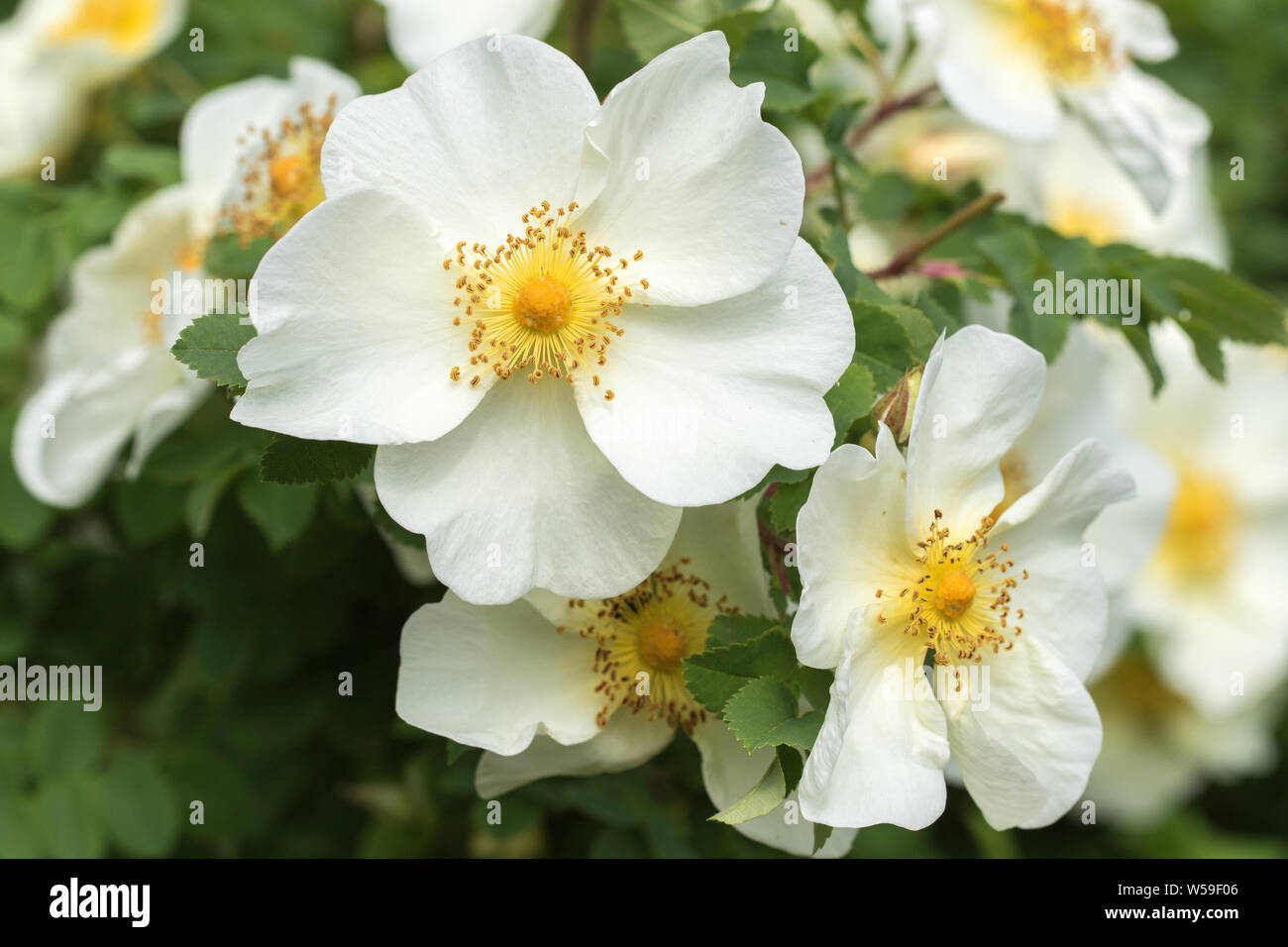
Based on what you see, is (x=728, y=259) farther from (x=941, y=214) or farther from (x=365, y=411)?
(x=941, y=214)

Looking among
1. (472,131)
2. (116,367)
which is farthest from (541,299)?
(116,367)

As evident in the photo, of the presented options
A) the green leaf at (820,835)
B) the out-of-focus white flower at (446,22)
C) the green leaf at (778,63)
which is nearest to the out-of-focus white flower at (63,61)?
the out-of-focus white flower at (446,22)

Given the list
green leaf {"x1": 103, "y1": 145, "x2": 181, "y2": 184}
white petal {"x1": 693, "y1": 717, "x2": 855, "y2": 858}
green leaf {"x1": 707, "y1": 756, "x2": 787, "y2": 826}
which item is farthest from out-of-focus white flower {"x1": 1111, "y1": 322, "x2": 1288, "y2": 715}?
green leaf {"x1": 103, "y1": 145, "x2": 181, "y2": 184}

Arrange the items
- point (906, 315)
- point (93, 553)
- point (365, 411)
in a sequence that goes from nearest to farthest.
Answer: point (365, 411) < point (906, 315) < point (93, 553)

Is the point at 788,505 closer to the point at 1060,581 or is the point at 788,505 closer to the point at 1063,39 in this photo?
the point at 1060,581

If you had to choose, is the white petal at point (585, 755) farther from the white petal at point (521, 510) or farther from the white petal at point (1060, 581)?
the white petal at point (1060, 581)
